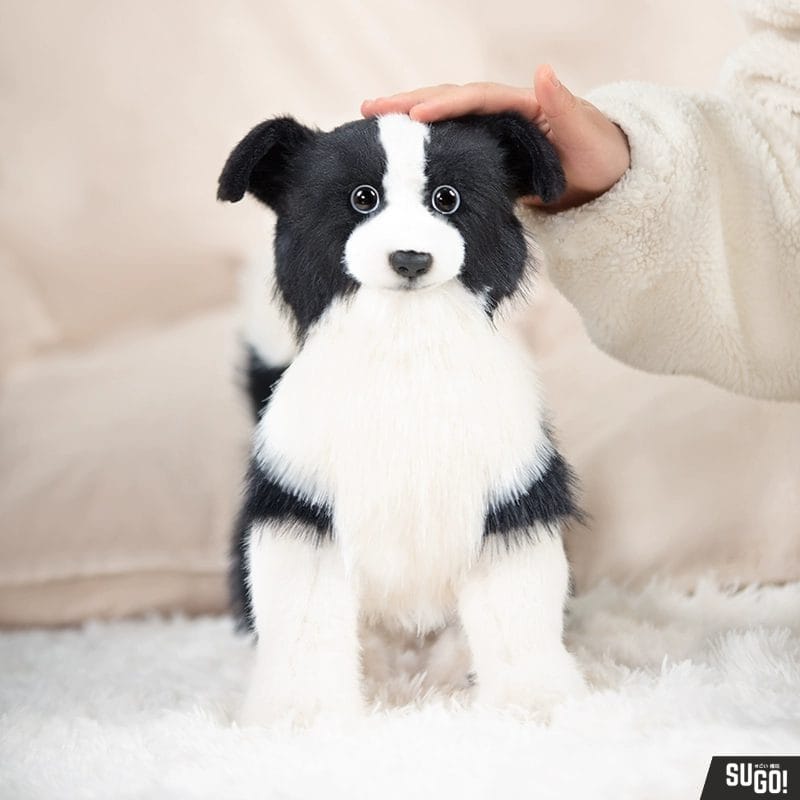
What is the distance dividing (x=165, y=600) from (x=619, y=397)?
1.79ft

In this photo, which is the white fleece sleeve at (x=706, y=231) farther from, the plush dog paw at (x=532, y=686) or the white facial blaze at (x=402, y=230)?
the plush dog paw at (x=532, y=686)

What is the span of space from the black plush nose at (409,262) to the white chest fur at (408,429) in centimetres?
3

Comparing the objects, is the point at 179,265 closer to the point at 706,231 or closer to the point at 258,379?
the point at 258,379

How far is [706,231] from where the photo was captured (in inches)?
37.7

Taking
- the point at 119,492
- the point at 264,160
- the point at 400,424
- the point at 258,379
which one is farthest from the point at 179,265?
the point at 400,424

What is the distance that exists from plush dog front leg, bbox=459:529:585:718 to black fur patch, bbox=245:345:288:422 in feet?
0.88

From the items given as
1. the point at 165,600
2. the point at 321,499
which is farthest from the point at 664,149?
the point at 165,600

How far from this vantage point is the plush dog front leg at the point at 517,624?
0.77 m

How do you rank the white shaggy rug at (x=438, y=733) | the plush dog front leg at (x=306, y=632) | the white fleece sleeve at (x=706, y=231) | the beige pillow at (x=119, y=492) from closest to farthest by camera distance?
the white shaggy rug at (x=438, y=733) → the plush dog front leg at (x=306, y=632) → the white fleece sleeve at (x=706, y=231) → the beige pillow at (x=119, y=492)

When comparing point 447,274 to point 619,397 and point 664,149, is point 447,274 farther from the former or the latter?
point 619,397

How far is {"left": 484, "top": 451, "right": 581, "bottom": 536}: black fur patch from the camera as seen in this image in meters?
0.76

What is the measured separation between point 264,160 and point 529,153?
184mm

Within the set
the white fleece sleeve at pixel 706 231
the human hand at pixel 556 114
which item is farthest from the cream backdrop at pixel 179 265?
the human hand at pixel 556 114

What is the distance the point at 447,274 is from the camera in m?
0.72
